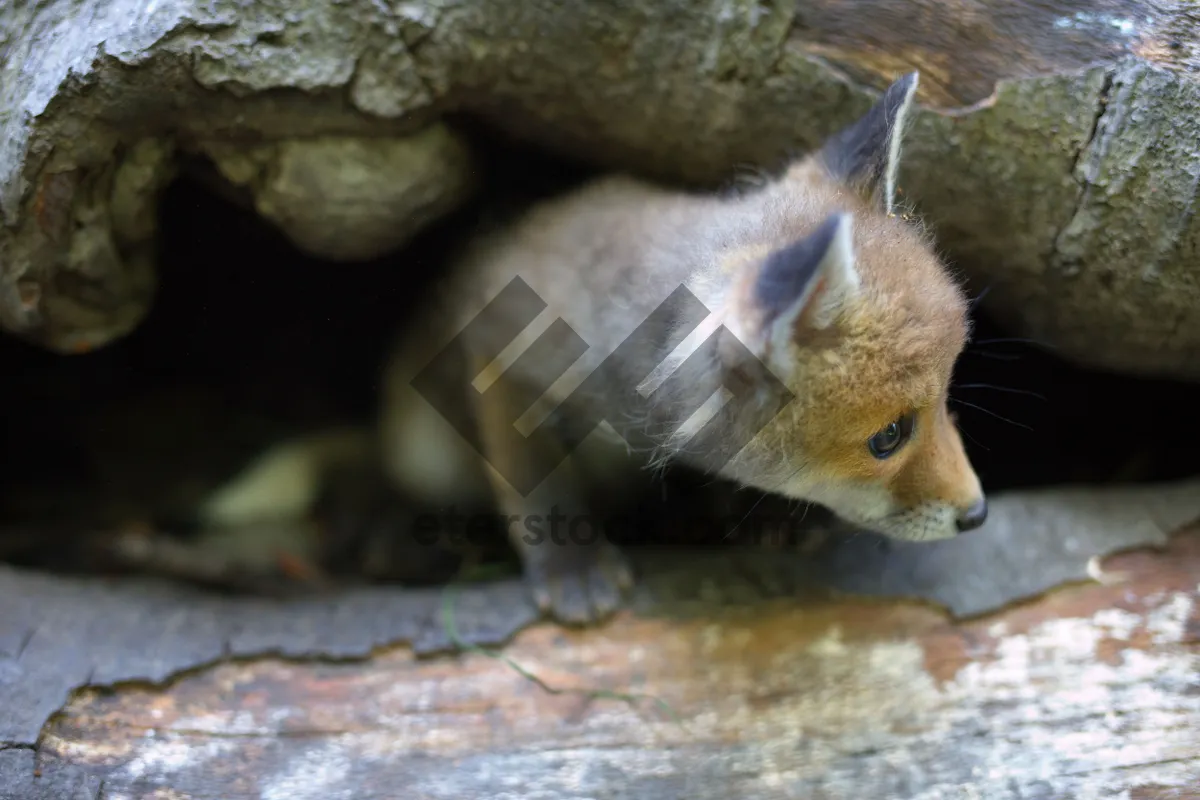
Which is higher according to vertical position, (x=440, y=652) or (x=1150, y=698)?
(x=1150, y=698)

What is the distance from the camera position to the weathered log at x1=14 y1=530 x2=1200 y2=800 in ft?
6.13

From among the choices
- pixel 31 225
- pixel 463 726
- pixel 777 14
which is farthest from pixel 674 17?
pixel 463 726

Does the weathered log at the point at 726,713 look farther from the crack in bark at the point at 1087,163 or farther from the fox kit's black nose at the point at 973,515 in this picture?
the crack in bark at the point at 1087,163

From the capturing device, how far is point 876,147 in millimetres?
1952

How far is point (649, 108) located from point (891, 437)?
1.07 meters

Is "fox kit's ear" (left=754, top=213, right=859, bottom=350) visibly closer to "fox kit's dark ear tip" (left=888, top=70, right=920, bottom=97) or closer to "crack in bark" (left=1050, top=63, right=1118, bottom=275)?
"fox kit's dark ear tip" (left=888, top=70, right=920, bottom=97)

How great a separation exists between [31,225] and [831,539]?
7.31 ft

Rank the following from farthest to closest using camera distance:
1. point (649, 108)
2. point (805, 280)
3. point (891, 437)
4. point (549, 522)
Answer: point (549, 522)
point (649, 108)
point (891, 437)
point (805, 280)

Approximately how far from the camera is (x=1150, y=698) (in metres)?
1.96

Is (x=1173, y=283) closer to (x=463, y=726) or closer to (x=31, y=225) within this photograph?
(x=463, y=726)

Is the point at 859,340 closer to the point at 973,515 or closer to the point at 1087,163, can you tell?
the point at 973,515

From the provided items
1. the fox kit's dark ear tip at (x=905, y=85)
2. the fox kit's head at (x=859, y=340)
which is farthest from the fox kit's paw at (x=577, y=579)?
the fox kit's dark ear tip at (x=905, y=85)

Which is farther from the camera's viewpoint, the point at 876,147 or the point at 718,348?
the point at 876,147

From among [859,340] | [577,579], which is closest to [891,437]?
[859,340]
